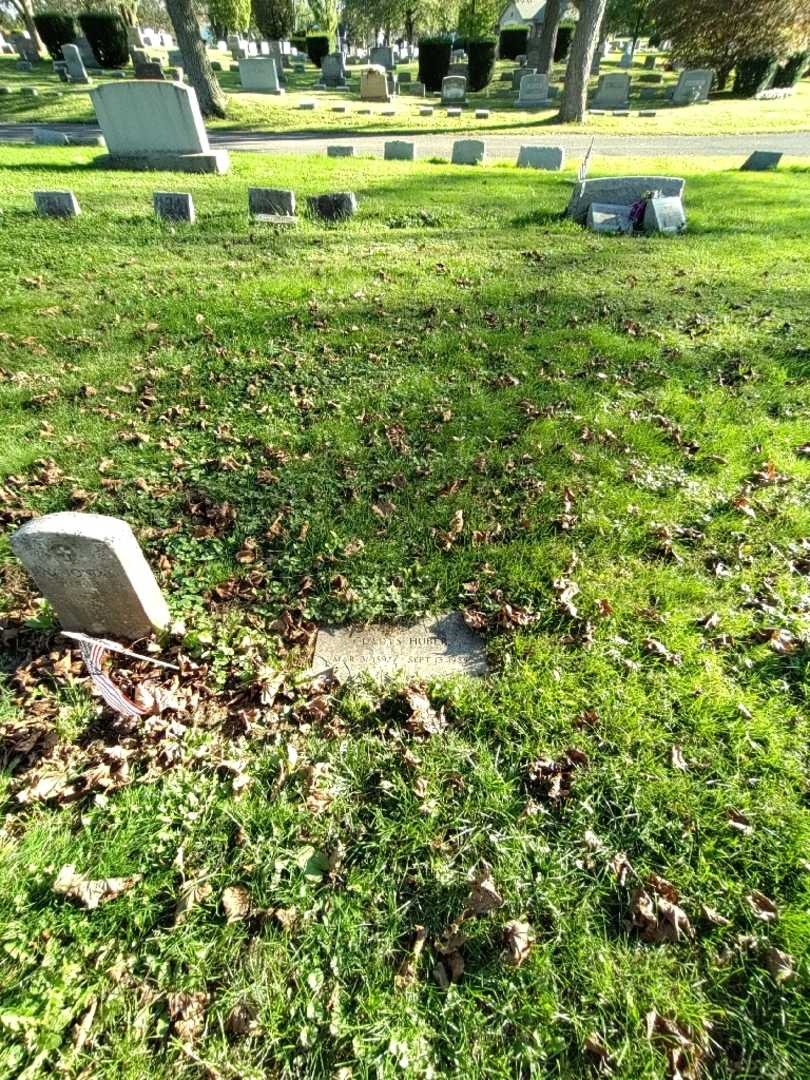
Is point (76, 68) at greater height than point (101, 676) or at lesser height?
lesser

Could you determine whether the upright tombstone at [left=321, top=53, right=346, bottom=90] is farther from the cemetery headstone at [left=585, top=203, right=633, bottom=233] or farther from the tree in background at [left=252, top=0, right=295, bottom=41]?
the cemetery headstone at [left=585, top=203, right=633, bottom=233]

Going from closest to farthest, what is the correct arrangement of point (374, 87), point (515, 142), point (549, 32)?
point (515, 142) → point (374, 87) → point (549, 32)

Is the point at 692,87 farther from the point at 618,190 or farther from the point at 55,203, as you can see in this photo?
the point at 55,203

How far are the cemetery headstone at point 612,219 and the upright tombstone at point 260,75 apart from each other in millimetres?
26442

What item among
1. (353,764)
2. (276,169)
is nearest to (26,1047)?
(353,764)

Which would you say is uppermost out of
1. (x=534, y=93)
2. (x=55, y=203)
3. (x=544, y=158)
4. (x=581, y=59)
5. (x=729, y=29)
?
(x=729, y=29)

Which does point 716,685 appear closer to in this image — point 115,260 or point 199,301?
point 199,301

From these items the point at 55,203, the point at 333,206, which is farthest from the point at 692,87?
the point at 55,203

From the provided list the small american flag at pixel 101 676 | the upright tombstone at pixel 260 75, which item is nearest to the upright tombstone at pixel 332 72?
the upright tombstone at pixel 260 75

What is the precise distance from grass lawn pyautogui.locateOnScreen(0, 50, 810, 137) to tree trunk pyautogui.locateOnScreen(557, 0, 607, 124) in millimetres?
631

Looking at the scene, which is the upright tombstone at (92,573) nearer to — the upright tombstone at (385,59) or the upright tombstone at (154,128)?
the upright tombstone at (154,128)

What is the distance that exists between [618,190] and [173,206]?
24.8 feet

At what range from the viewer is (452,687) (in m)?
2.85

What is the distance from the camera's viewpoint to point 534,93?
27016mm
